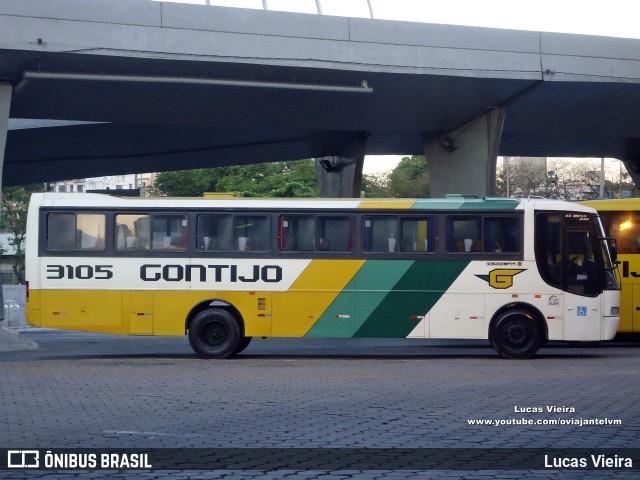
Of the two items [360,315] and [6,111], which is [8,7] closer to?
[6,111]

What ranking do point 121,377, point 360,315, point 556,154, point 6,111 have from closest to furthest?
point 121,377, point 360,315, point 6,111, point 556,154

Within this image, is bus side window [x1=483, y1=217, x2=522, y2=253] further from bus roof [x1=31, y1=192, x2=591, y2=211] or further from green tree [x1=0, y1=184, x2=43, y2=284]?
green tree [x1=0, y1=184, x2=43, y2=284]

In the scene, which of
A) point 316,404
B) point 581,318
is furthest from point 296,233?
point 316,404

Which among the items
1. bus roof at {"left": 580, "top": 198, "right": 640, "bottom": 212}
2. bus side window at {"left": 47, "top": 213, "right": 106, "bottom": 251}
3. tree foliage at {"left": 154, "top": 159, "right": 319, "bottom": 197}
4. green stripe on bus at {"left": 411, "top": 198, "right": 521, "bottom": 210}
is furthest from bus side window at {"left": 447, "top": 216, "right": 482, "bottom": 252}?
tree foliage at {"left": 154, "top": 159, "right": 319, "bottom": 197}

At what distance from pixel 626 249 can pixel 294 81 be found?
34.5ft

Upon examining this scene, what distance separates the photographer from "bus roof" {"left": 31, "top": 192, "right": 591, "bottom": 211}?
21000 millimetres

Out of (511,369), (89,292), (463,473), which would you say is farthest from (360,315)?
(463,473)

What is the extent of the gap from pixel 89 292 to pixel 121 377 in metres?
4.63

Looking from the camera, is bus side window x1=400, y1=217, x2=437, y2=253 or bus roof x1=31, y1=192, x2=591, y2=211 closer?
bus side window x1=400, y1=217, x2=437, y2=253

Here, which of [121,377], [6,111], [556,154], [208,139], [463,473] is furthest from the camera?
[556,154]

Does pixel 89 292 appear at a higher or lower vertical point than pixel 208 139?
lower

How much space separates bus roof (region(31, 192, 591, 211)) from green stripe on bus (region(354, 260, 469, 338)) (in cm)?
123

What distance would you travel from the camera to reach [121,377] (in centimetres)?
1642

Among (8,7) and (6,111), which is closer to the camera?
(8,7)
